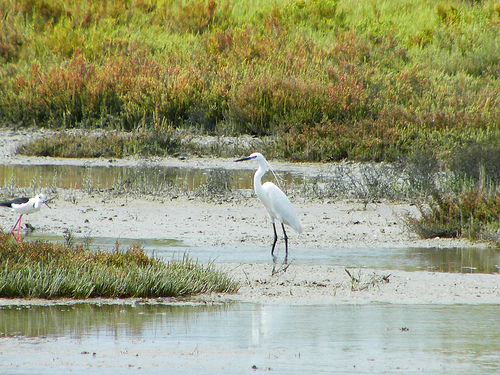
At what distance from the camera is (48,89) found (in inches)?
760

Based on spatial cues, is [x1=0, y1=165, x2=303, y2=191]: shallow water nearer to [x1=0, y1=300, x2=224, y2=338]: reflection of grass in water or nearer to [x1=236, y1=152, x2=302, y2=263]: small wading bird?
[x1=236, y1=152, x2=302, y2=263]: small wading bird

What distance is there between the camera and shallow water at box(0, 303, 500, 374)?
493cm

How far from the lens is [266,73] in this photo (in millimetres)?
19328

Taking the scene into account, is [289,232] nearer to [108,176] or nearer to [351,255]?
[351,255]

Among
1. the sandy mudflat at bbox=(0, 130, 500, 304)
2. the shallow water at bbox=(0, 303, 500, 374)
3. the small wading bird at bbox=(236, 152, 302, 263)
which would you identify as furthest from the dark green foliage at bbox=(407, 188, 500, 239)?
the shallow water at bbox=(0, 303, 500, 374)

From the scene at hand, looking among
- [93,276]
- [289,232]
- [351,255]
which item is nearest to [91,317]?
[93,276]

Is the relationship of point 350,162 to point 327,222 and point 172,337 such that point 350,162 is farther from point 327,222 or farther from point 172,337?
point 172,337

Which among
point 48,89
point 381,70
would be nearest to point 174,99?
point 48,89

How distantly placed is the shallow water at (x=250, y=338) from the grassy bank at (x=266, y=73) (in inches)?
333

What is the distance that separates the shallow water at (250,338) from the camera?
493 centimetres

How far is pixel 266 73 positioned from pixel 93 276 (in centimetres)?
1315

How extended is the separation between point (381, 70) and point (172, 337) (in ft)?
56.1

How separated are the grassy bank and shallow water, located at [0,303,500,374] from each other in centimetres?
847

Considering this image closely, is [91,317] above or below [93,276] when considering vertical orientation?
below
